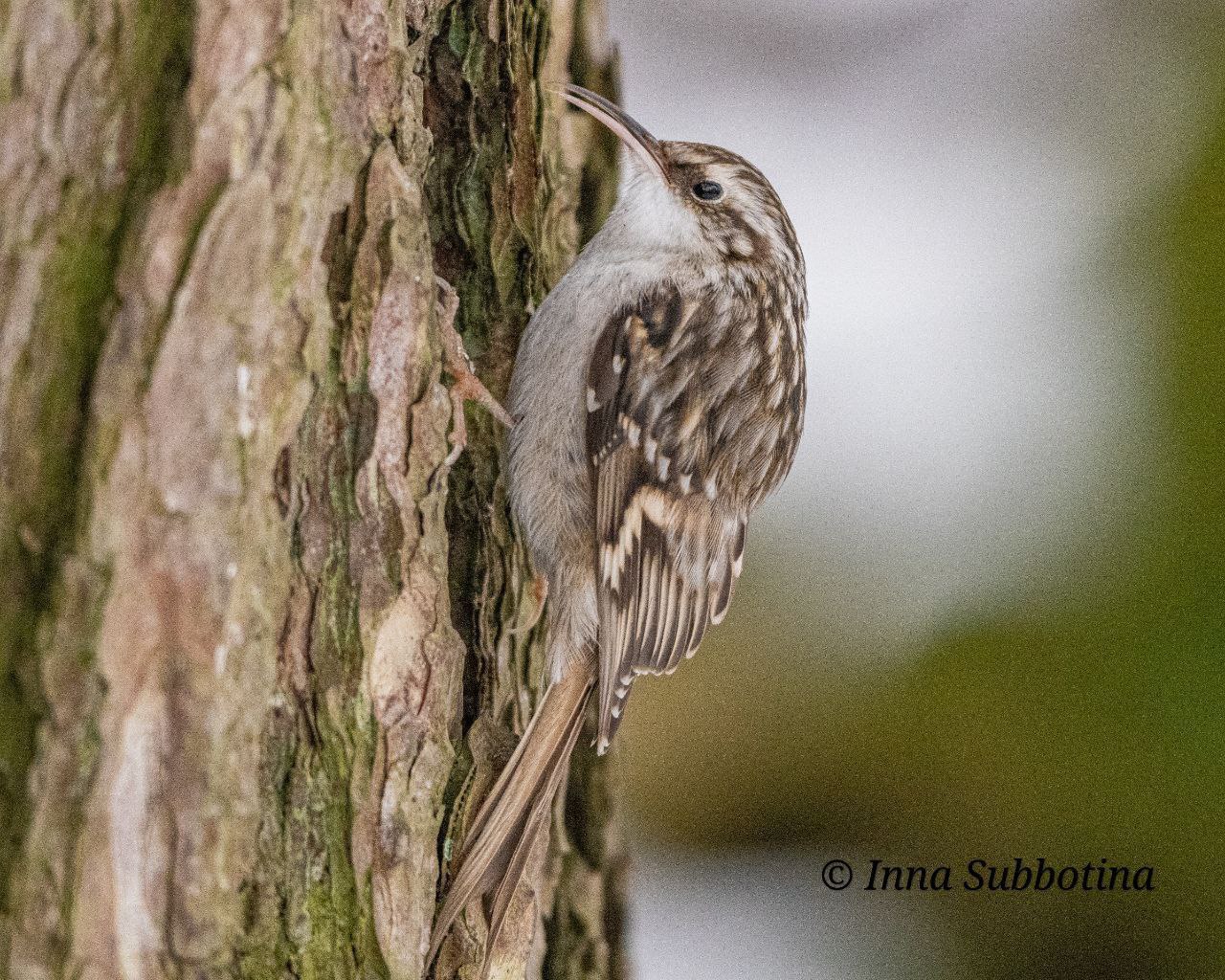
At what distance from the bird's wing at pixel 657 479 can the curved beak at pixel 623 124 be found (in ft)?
0.69

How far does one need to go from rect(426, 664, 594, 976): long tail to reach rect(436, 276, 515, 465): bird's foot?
15.0 inches

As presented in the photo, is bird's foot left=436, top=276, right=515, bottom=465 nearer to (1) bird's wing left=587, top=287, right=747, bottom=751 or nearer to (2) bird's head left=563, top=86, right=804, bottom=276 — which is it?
(1) bird's wing left=587, top=287, right=747, bottom=751

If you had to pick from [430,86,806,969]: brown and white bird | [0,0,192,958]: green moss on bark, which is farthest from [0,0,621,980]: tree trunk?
[430,86,806,969]: brown and white bird

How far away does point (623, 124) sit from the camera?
1.84 m

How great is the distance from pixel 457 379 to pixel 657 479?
0.34m

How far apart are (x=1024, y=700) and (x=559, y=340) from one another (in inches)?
36.7

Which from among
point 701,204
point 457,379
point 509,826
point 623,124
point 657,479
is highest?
point 623,124

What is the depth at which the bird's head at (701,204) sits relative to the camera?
6.25 ft

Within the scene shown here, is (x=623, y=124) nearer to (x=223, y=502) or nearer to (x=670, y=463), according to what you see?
(x=670, y=463)

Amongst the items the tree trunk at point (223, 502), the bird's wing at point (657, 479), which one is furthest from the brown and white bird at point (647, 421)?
the tree trunk at point (223, 502)

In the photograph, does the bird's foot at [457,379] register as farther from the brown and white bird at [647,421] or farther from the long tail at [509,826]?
the long tail at [509,826]

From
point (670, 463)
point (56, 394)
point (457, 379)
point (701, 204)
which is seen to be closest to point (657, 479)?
point (670, 463)

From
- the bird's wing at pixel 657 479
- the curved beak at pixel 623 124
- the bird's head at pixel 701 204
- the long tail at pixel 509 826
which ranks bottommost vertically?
the long tail at pixel 509 826

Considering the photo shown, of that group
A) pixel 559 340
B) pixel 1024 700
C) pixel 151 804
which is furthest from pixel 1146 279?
pixel 151 804
